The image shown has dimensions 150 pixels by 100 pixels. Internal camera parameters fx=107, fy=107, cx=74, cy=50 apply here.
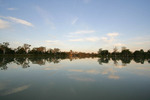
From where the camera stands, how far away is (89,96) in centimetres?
507

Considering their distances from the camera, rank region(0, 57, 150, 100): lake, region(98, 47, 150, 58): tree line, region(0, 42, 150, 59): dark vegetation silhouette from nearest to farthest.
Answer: region(0, 57, 150, 100): lake, region(0, 42, 150, 59): dark vegetation silhouette, region(98, 47, 150, 58): tree line

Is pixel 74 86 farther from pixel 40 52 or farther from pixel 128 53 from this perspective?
pixel 128 53

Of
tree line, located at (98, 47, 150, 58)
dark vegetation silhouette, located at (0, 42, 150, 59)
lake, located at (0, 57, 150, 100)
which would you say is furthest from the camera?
tree line, located at (98, 47, 150, 58)

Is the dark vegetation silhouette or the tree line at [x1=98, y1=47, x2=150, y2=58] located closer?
the dark vegetation silhouette

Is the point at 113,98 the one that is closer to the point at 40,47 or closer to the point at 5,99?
the point at 5,99

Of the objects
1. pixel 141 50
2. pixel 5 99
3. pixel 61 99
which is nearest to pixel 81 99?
pixel 61 99

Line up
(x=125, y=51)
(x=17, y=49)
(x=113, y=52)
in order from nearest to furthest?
(x=17, y=49) < (x=125, y=51) < (x=113, y=52)

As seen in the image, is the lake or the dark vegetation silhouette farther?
the dark vegetation silhouette

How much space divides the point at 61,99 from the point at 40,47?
99982 mm

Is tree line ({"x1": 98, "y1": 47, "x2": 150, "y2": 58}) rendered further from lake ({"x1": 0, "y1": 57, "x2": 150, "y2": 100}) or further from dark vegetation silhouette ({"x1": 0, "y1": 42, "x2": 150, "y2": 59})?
lake ({"x1": 0, "y1": 57, "x2": 150, "y2": 100})

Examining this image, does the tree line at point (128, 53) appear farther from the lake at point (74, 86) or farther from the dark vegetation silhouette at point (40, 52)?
the lake at point (74, 86)

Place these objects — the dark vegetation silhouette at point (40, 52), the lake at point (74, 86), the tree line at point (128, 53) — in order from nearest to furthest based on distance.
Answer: the lake at point (74, 86) < the dark vegetation silhouette at point (40, 52) < the tree line at point (128, 53)

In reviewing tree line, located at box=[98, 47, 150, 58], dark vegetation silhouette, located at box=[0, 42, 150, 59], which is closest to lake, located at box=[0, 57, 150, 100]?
dark vegetation silhouette, located at box=[0, 42, 150, 59]

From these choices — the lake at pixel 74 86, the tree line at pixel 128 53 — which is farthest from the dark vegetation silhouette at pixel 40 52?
the lake at pixel 74 86
